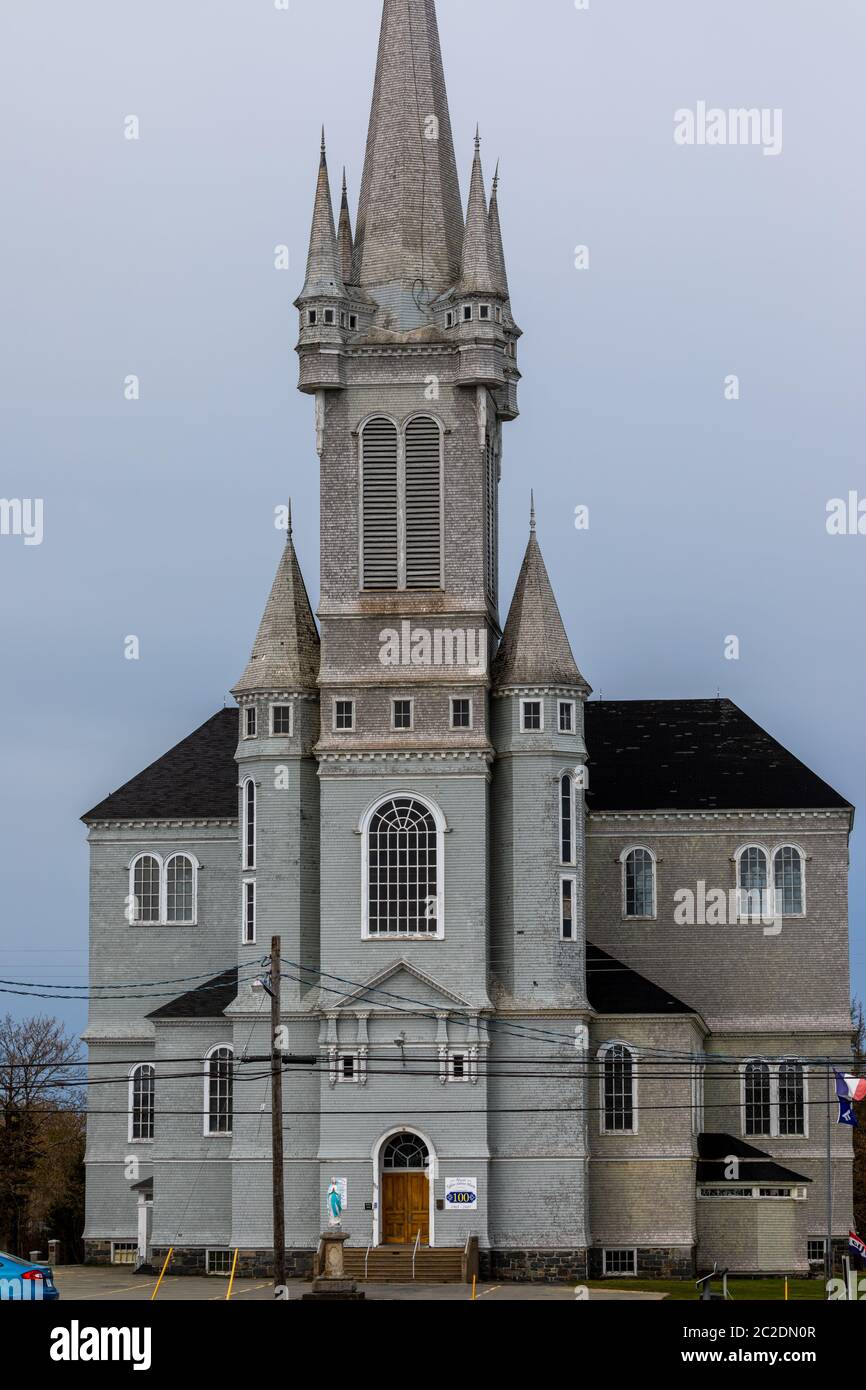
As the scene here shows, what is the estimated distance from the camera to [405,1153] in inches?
2657

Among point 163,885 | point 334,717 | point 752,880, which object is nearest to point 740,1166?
point 752,880

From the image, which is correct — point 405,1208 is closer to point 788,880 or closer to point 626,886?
point 626,886

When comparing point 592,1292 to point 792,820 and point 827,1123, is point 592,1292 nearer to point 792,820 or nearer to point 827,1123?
point 827,1123

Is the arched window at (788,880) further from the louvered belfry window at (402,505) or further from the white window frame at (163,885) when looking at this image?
the white window frame at (163,885)

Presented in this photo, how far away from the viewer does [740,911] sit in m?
76.5

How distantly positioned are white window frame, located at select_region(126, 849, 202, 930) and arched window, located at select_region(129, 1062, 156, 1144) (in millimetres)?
4447

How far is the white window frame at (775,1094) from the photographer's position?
7506cm

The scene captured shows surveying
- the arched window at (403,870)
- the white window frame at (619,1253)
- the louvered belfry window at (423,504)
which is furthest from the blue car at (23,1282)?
the louvered belfry window at (423,504)

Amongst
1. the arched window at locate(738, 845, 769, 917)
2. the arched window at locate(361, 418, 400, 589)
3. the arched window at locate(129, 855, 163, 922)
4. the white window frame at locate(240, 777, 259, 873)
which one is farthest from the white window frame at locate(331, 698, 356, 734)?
the arched window at locate(738, 845, 769, 917)

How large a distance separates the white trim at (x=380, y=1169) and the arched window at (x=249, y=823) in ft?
29.3

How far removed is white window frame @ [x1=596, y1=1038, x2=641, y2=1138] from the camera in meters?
69.7
